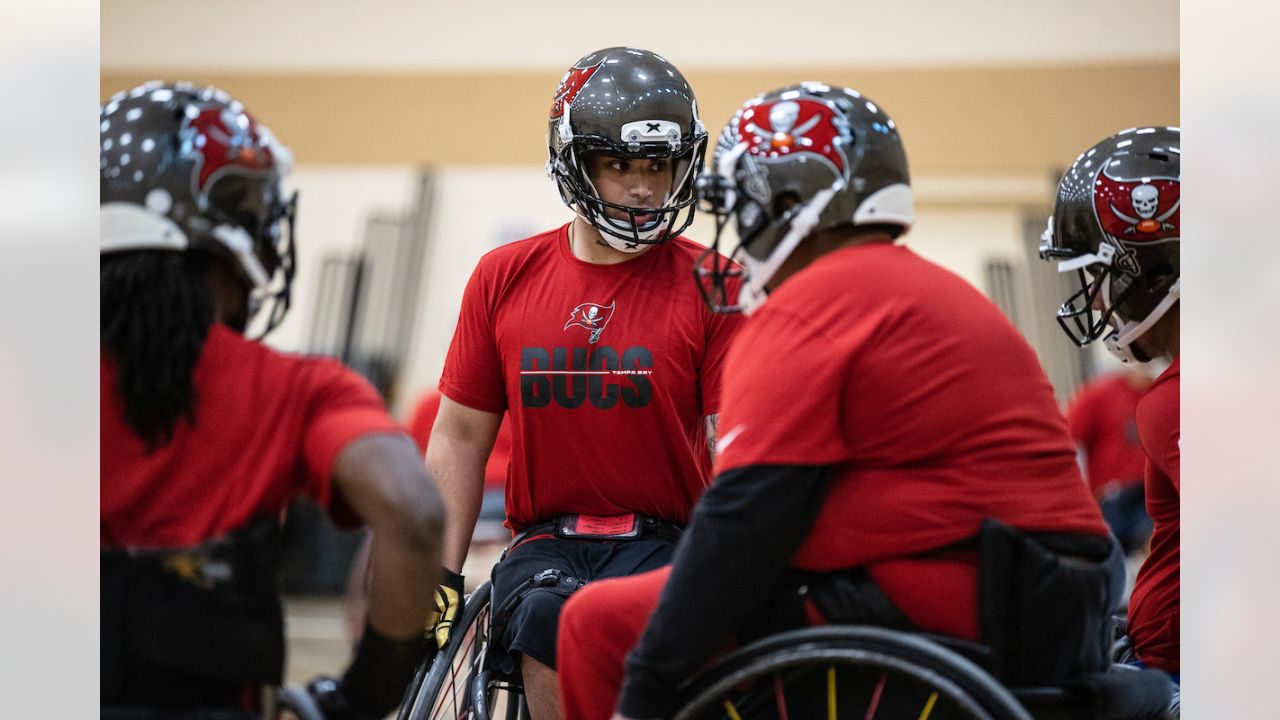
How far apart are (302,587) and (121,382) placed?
7.00 m

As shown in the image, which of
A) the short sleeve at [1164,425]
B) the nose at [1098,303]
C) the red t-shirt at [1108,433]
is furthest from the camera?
the red t-shirt at [1108,433]

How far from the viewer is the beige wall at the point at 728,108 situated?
8.25 metres

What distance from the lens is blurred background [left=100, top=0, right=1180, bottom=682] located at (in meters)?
8.12

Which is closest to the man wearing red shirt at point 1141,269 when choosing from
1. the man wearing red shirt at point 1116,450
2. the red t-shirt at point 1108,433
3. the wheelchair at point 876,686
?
the wheelchair at point 876,686

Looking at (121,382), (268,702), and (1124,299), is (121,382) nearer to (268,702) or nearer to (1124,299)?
(268,702)

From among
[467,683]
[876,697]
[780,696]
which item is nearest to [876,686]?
[876,697]

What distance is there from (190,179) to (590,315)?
39.5 inches

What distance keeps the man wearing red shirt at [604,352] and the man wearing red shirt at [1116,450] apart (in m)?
4.63

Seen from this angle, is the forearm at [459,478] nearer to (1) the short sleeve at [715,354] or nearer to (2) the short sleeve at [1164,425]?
(1) the short sleeve at [715,354]

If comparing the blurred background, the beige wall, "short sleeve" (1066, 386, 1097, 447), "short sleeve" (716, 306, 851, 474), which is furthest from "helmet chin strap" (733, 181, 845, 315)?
the beige wall

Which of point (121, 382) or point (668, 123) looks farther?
point (668, 123)

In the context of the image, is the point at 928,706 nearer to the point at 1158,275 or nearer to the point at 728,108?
the point at 1158,275

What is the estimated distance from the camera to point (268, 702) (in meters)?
1.75
